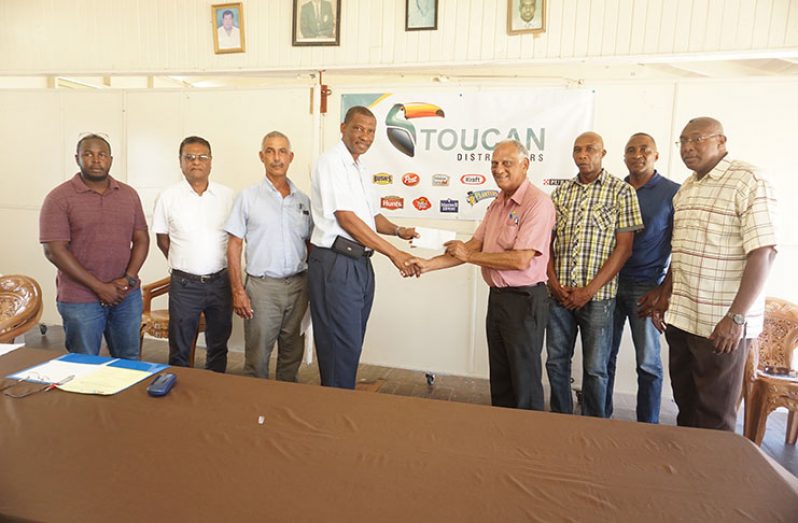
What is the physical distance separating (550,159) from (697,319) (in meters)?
1.67

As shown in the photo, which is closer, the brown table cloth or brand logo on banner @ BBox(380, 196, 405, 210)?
the brown table cloth

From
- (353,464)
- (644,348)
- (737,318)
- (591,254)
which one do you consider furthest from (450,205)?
(353,464)

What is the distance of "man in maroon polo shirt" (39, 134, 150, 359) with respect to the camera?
2537 millimetres

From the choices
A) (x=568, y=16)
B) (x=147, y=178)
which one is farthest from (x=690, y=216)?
(x=147, y=178)

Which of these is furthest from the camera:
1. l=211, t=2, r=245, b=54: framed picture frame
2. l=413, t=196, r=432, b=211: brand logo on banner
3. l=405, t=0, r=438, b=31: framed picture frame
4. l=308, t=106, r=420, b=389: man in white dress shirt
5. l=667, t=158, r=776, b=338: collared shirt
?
l=211, t=2, r=245, b=54: framed picture frame

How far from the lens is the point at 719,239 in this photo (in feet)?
7.06

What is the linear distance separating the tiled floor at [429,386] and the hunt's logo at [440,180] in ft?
4.77

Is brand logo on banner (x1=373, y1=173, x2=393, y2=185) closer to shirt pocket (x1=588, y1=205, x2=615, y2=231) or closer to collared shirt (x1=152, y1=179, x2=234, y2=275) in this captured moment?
collared shirt (x1=152, y1=179, x2=234, y2=275)

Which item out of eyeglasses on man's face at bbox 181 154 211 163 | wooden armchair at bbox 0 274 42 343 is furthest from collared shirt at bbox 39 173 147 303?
eyeglasses on man's face at bbox 181 154 211 163

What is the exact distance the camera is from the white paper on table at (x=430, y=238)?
2.69 m

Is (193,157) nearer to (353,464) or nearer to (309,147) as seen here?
(309,147)

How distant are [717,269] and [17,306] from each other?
131 inches

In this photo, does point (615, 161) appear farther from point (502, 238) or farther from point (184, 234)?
point (184, 234)

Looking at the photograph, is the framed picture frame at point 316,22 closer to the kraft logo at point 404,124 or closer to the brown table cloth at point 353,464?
the kraft logo at point 404,124
